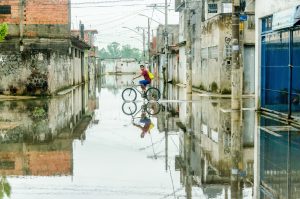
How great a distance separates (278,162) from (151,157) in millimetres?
2826

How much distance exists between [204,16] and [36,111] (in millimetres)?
23339

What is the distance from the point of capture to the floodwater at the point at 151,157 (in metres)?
8.72

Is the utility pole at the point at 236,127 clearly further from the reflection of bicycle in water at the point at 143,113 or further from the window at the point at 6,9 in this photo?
the window at the point at 6,9

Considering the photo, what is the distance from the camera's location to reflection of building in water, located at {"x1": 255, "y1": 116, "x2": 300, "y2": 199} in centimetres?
852

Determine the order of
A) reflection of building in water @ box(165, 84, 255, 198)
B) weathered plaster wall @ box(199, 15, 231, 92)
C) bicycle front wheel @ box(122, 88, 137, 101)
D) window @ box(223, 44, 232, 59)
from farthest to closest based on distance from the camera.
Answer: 1. weathered plaster wall @ box(199, 15, 231, 92)
2. window @ box(223, 44, 232, 59)
3. bicycle front wheel @ box(122, 88, 137, 101)
4. reflection of building in water @ box(165, 84, 255, 198)

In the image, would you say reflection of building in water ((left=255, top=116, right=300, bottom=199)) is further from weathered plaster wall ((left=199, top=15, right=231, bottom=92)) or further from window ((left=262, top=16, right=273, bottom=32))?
weathered plaster wall ((left=199, top=15, right=231, bottom=92))

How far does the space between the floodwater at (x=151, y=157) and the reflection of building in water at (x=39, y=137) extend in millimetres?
23

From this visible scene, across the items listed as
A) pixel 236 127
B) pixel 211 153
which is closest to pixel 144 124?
pixel 236 127

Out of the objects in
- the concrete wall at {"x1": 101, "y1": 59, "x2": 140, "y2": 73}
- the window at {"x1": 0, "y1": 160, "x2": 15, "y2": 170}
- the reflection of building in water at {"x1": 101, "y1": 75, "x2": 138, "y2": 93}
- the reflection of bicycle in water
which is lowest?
the window at {"x1": 0, "y1": 160, "x2": 15, "y2": 170}

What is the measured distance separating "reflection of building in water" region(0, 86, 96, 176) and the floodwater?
23 mm

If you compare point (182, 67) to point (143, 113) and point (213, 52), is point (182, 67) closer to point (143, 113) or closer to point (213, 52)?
point (213, 52)

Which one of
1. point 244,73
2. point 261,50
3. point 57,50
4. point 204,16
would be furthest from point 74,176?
point 204,16

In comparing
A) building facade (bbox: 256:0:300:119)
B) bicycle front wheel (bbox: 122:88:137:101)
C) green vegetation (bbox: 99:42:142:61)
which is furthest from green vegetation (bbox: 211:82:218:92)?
green vegetation (bbox: 99:42:142:61)

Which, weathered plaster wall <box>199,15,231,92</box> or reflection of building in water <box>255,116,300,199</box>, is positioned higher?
weathered plaster wall <box>199,15,231,92</box>
